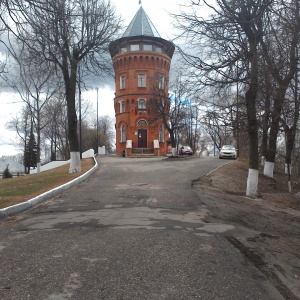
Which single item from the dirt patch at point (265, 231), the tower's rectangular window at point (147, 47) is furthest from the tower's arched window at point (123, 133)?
the dirt patch at point (265, 231)

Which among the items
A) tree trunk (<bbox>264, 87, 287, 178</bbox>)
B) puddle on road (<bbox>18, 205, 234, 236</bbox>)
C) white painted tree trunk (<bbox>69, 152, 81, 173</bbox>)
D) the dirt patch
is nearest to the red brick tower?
tree trunk (<bbox>264, 87, 287, 178</bbox>)

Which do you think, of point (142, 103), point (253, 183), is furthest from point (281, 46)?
point (142, 103)

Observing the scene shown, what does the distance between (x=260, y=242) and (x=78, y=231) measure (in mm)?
3665

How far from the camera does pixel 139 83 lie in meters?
46.8

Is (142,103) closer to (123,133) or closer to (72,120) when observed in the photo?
(123,133)

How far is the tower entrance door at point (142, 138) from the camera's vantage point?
155 ft

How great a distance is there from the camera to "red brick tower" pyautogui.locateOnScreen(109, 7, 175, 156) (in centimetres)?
4609

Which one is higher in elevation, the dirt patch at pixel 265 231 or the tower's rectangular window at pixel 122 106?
the tower's rectangular window at pixel 122 106

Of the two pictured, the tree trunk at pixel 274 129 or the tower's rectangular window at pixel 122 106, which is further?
the tower's rectangular window at pixel 122 106

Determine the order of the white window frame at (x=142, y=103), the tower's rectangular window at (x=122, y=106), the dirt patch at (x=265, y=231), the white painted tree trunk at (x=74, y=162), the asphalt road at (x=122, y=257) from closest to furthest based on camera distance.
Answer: the asphalt road at (x=122, y=257), the dirt patch at (x=265, y=231), the white painted tree trunk at (x=74, y=162), the white window frame at (x=142, y=103), the tower's rectangular window at (x=122, y=106)

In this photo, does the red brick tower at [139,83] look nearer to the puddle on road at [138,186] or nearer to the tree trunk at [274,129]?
the tree trunk at [274,129]

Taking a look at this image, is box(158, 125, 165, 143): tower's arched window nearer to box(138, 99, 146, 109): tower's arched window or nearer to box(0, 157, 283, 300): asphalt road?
box(138, 99, 146, 109): tower's arched window

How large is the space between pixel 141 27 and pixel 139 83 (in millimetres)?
7410

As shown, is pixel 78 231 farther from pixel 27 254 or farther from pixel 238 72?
pixel 238 72
